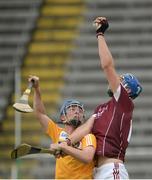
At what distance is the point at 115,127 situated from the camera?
244 inches

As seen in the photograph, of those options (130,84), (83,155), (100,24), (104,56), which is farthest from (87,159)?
(100,24)

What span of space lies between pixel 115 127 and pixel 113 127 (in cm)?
1

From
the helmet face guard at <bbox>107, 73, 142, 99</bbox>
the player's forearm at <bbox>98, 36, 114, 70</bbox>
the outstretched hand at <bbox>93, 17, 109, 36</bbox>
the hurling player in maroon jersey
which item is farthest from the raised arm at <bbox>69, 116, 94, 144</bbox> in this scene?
the outstretched hand at <bbox>93, 17, 109, 36</bbox>

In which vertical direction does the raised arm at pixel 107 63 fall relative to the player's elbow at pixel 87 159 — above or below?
above

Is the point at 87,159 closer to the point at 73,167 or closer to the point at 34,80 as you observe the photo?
the point at 73,167

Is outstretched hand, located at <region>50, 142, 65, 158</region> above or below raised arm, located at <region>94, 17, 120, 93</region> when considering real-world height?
Result: below

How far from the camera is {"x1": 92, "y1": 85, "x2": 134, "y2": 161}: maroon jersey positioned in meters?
6.16

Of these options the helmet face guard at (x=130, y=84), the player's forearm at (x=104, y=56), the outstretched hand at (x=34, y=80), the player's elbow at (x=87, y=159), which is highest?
the outstretched hand at (x=34, y=80)

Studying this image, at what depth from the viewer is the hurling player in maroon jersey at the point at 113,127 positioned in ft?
20.1

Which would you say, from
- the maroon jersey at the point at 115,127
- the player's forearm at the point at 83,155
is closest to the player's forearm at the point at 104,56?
the maroon jersey at the point at 115,127

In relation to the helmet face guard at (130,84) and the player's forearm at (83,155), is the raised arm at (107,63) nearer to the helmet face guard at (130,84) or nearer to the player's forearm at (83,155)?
the helmet face guard at (130,84)

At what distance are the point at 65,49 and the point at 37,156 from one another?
8.82ft

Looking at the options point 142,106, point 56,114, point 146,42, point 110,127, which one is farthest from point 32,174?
point 110,127

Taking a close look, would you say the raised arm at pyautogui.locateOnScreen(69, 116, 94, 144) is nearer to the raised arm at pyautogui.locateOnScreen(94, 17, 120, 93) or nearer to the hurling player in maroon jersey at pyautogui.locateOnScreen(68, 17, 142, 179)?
the hurling player in maroon jersey at pyautogui.locateOnScreen(68, 17, 142, 179)
